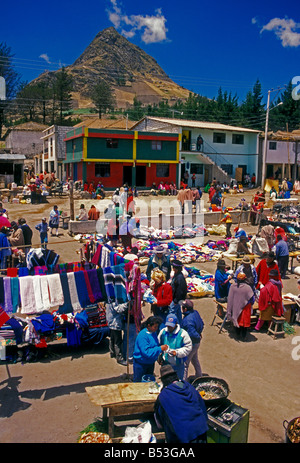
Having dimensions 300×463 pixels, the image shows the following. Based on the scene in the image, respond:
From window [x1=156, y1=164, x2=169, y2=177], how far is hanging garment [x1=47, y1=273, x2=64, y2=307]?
2793 centimetres

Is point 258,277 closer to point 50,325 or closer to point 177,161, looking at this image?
point 50,325

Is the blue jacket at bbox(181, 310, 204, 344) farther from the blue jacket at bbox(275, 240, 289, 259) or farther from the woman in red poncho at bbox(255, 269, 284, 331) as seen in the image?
the blue jacket at bbox(275, 240, 289, 259)

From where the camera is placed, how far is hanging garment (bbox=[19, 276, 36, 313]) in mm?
6375

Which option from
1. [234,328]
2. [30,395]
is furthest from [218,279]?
[30,395]

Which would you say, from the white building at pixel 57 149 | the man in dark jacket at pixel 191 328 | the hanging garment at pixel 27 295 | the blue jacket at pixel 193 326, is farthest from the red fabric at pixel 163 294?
the white building at pixel 57 149

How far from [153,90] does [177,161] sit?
509 feet

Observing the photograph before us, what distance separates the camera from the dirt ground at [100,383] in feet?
17.0

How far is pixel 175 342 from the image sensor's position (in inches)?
220

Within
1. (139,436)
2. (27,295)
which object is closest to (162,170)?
(27,295)

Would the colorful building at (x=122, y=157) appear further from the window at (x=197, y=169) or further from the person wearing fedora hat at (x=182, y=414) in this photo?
the person wearing fedora hat at (x=182, y=414)

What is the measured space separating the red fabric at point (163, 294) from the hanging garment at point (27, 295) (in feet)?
7.30

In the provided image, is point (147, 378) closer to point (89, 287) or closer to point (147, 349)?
point (147, 349)

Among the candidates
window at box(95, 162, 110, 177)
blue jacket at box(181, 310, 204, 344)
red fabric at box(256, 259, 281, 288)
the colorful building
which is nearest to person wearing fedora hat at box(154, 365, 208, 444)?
blue jacket at box(181, 310, 204, 344)

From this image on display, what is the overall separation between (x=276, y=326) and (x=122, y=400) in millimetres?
4616
